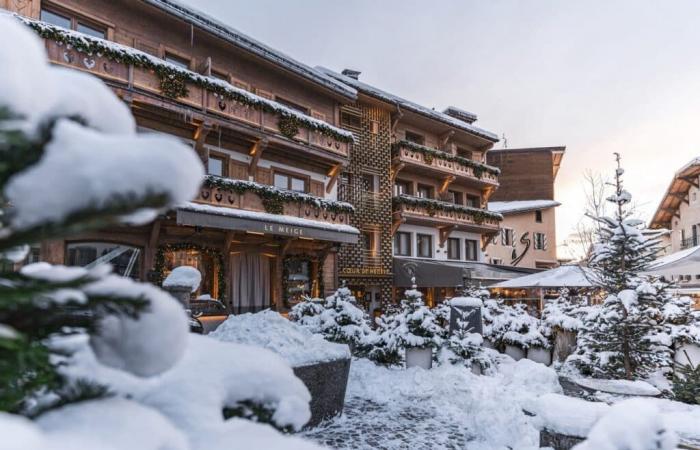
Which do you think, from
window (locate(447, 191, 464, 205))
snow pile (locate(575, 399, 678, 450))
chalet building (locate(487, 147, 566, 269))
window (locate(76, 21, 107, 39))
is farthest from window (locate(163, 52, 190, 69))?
chalet building (locate(487, 147, 566, 269))

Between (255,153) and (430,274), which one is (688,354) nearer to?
(430,274)

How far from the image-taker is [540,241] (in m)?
30.6

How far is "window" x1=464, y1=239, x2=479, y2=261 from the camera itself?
24875 millimetres

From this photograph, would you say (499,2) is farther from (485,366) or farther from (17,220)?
(17,220)

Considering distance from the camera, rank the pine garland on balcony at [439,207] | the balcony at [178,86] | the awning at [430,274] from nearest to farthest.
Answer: the balcony at [178,86]
the awning at [430,274]
the pine garland on balcony at [439,207]

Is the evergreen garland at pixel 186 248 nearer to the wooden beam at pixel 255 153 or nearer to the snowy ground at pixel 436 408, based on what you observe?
the wooden beam at pixel 255 153

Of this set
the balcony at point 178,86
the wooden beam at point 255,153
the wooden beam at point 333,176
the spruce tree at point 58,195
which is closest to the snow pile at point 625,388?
the spruce tree at point 58,195

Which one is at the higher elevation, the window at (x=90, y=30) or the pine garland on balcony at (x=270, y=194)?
the window at (x=90, y=30)

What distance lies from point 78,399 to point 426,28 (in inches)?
1172

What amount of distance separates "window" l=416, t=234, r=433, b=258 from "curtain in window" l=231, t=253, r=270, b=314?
9564 mm

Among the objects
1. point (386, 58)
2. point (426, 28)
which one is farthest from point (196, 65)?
point (386, 58)

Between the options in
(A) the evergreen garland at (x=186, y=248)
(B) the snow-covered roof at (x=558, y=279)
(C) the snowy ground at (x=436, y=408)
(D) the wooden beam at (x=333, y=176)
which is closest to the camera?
(C) the snowy ground at (x=436, y=408)

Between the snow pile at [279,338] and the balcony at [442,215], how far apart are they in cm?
1452

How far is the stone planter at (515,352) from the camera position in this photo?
36.3ft
